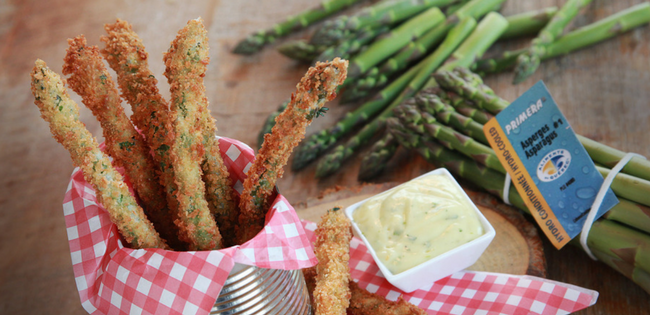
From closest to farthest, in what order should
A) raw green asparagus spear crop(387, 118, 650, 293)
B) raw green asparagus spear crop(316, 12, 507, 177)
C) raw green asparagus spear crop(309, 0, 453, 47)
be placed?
raw green asparagus spear crop(387, 118, 650, 293), raw green asparagus spear crop(316, 12, 507, 177), raw green asparagus spear crop(309, 0, 453, 47)

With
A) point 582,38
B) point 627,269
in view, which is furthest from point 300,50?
point 627,269

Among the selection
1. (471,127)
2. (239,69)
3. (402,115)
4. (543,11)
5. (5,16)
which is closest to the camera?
(471,127)

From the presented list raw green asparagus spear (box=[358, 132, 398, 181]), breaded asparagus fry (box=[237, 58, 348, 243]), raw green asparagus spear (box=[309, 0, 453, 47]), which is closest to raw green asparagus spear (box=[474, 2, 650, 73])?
raw green asparagus spear (box=[309, 0, 453, 47])

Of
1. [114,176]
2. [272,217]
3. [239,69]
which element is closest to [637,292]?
[272,217]

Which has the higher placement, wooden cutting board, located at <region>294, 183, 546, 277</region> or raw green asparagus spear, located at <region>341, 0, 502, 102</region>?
raw green asparagus spear, located at <region>341, 0, 502, 102</region>

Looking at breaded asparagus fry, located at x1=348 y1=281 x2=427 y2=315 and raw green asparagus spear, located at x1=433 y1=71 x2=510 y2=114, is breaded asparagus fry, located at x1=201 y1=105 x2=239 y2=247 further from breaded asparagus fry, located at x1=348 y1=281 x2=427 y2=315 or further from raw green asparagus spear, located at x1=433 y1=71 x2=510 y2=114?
raw green asparagus spear, located at x1=433 y1=71 x2=510 y2=114

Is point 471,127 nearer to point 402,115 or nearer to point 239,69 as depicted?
point 402,115
